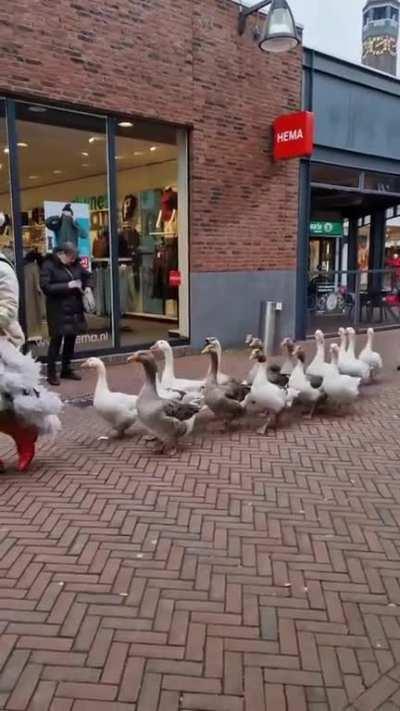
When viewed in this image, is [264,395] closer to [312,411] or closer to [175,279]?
[312,411]

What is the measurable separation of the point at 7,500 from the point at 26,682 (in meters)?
1.94

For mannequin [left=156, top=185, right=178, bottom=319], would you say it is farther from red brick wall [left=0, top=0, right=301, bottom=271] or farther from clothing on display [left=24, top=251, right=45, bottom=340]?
clothing on display [left=24, top=251, right=45, bottom=340]

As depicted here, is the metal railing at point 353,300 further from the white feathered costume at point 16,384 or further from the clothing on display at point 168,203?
the white feathered costume at point 16,384

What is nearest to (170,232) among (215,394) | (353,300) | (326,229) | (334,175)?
(334,175)

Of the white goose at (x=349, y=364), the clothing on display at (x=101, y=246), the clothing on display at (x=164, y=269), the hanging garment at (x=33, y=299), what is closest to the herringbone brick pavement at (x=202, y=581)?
the white goose at (x=349, y=364)

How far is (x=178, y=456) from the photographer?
518cm

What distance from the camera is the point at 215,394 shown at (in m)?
5.71

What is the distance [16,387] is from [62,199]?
5.64 m

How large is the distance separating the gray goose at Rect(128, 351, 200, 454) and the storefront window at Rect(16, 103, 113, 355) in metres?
4.08

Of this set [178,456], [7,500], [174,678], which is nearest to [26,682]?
[174,678]

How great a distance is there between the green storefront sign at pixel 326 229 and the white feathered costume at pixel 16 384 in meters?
11.4

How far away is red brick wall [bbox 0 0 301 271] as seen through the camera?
7922 mm

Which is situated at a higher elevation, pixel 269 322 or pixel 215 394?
pixel 269 322

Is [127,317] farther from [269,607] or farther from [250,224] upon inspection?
[269,607]
